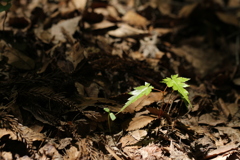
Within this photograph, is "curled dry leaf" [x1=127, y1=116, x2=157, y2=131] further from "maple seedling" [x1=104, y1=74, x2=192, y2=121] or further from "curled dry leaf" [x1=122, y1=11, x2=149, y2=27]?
"curled dry leaf" [x1=122, y1=11, x2=149, y2=27]

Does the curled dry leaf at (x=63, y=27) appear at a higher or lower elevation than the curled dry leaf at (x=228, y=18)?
lower

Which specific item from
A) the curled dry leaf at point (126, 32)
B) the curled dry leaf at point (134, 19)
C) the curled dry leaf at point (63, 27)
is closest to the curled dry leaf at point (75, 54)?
the curled dry leaf at point (63, 27)

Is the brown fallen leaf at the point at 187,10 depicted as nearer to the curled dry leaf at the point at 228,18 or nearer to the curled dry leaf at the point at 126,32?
the curled dry leaf at the point at 228,18

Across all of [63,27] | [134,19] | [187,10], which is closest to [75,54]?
[63,27]

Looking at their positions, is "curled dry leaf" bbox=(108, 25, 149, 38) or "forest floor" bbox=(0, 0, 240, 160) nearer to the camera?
"forest floor" bbox=(0, 0, 240, 160)

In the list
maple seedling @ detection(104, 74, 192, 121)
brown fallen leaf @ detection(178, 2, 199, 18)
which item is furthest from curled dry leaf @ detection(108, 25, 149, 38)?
maple seedling @ detection(104, 74, 192, 121)

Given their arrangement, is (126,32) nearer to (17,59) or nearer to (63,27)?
(63,27)

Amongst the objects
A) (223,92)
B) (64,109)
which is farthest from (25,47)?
(223,92)
